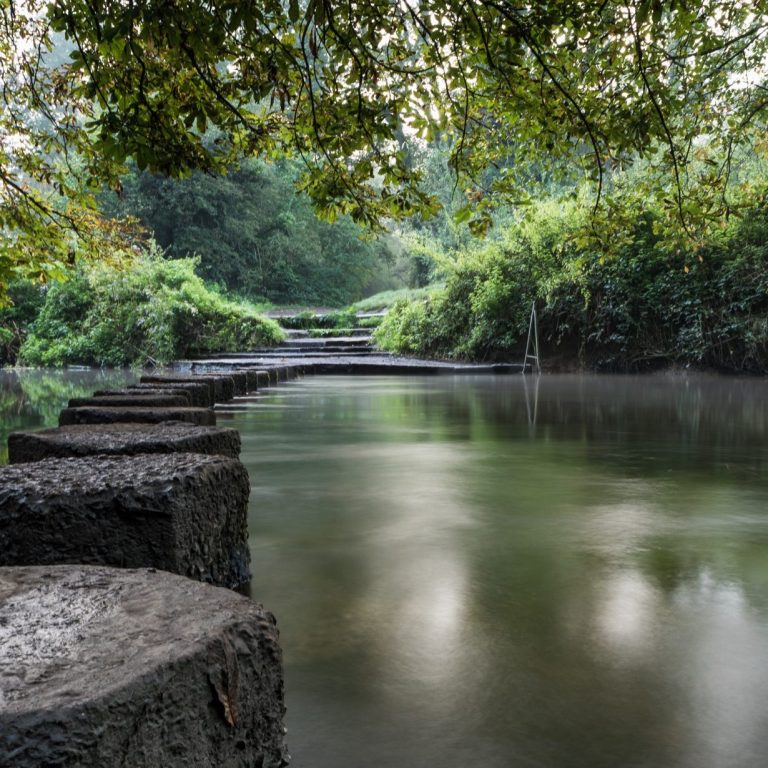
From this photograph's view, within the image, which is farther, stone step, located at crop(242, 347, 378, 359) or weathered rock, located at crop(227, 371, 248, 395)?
stone step, located at crop(242, 347, 378, 359)

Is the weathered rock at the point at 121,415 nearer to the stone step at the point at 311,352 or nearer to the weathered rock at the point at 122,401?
the weathered rock at the point at 122,401

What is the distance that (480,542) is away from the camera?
2654 millimetres

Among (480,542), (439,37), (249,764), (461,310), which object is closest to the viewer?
(249,764)

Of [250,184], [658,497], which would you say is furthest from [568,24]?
[250,184]

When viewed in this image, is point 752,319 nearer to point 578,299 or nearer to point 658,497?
point 578,299

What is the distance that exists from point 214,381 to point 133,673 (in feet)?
20.8

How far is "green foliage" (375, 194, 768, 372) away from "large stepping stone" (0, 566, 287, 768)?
11.3 m

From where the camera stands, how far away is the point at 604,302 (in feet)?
46.2

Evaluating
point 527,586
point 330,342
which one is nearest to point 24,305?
point 330,342

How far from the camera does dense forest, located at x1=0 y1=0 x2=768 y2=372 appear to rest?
12.7 feet

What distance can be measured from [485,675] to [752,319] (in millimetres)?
12572

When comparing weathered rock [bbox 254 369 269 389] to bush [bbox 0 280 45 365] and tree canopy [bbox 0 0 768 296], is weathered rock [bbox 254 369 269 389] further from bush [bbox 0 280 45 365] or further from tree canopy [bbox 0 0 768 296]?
bush [bbox 0 280 45 365]

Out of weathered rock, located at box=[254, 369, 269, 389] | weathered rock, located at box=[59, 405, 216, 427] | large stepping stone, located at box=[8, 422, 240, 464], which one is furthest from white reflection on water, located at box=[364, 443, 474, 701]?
weathered rock, located at box=[254, 369, 269, 389]

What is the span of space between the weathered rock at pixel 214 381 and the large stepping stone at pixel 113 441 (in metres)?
3.30
